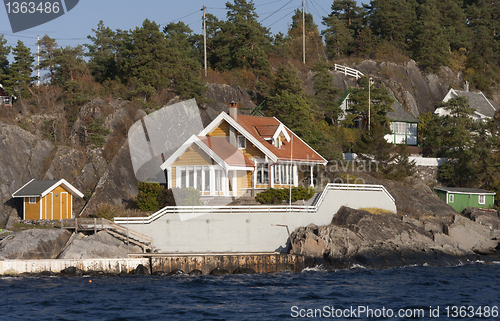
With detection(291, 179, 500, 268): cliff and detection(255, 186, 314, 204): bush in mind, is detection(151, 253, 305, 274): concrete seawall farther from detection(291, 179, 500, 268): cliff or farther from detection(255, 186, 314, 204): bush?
detection(255, 186, 314, 204): bush

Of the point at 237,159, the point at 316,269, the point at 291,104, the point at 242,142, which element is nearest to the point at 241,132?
the point at 242,142

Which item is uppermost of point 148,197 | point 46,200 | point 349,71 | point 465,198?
point 349,71

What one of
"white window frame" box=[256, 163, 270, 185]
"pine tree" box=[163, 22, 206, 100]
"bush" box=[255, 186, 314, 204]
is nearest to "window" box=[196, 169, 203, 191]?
"bush" box=[255, 186, 314, 204]

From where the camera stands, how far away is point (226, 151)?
40.2m

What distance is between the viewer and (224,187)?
129 ft

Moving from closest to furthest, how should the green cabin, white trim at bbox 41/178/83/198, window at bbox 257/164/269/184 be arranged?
white trim at bbox 41/178/83/198 < window at bbox 257/164/269/184 < the green cabin

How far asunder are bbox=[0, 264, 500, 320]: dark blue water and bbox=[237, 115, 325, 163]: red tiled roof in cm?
1321

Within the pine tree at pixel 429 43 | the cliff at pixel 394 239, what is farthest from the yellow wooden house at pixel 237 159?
the pine tree at pixel 429 43

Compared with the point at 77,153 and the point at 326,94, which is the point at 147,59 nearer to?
the point at 77,153

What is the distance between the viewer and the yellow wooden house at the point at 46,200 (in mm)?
38375

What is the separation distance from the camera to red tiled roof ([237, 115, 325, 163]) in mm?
42344

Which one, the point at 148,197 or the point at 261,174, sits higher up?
the point at 261,174

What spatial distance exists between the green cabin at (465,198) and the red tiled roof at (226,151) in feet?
60.0

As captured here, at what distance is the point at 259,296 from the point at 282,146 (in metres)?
20.2
